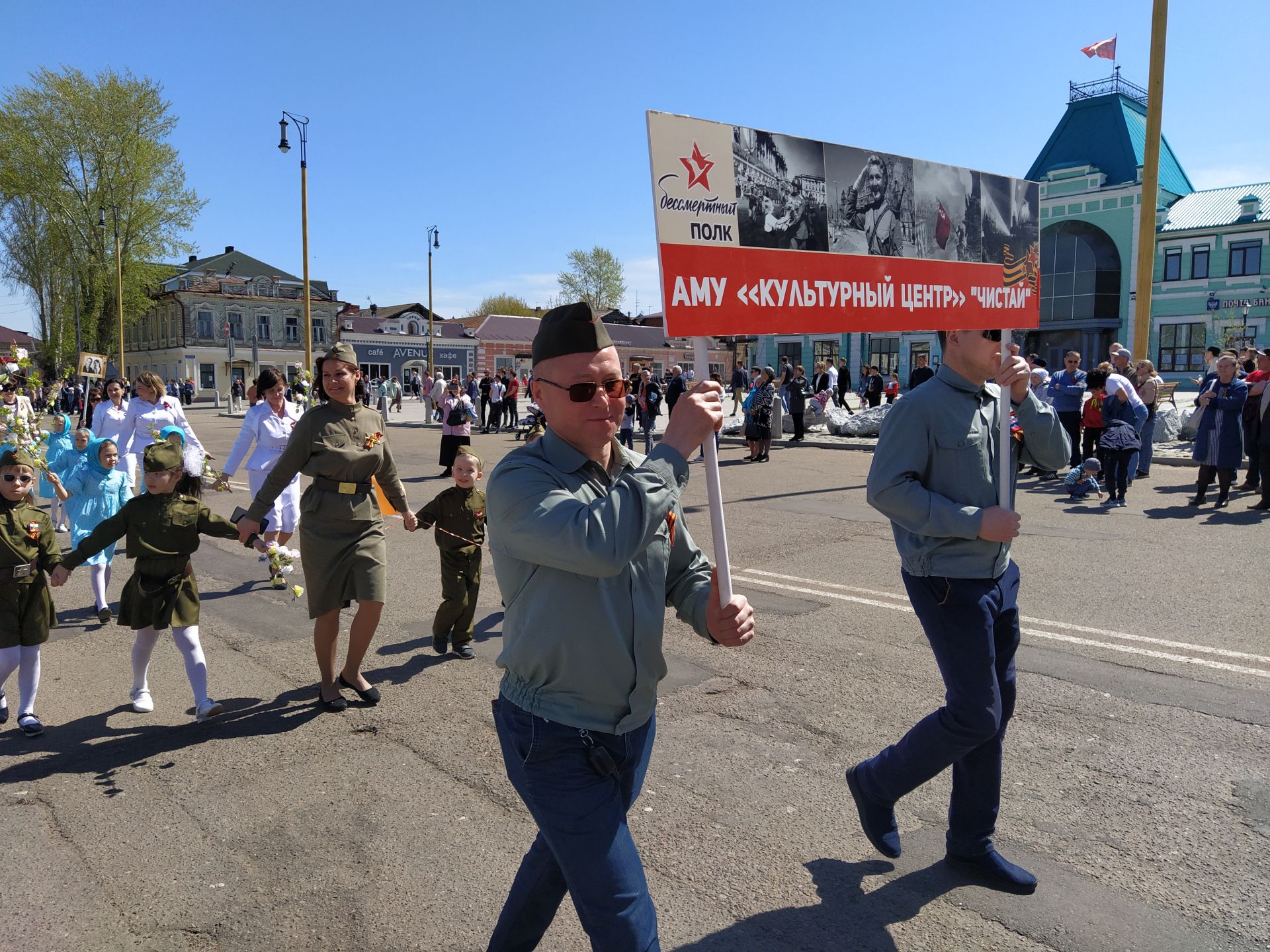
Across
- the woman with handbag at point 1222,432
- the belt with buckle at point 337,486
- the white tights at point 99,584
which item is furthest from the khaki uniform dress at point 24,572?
the woman with handbag at point 1222,432

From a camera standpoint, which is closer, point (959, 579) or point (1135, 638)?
point (959, 579)

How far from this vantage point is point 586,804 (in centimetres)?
197

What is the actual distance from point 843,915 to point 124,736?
145 inches

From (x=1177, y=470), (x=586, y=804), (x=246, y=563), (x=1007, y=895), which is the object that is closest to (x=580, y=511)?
(x=586, y=804)

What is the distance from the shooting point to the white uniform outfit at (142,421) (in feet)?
30.8

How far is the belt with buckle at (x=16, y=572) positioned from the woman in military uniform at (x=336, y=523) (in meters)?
1.25

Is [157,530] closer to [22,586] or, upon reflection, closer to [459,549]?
[22,586]

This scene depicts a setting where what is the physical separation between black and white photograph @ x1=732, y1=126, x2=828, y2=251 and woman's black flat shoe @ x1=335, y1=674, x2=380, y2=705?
3526 millimetres

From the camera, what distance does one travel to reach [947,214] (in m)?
3.47

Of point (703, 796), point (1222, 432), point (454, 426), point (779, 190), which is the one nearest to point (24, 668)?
point (703, 796)

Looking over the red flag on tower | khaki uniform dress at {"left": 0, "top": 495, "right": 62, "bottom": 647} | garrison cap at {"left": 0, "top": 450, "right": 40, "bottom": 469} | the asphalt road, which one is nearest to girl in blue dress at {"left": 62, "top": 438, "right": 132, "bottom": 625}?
the asphalt road

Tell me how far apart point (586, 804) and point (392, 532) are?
8.92 metres

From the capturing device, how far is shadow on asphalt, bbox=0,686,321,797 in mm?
4141

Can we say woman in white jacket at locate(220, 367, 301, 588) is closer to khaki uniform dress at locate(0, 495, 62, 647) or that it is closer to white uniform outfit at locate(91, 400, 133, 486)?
white uniform outfit at locate(91, 400, 133, 486)
